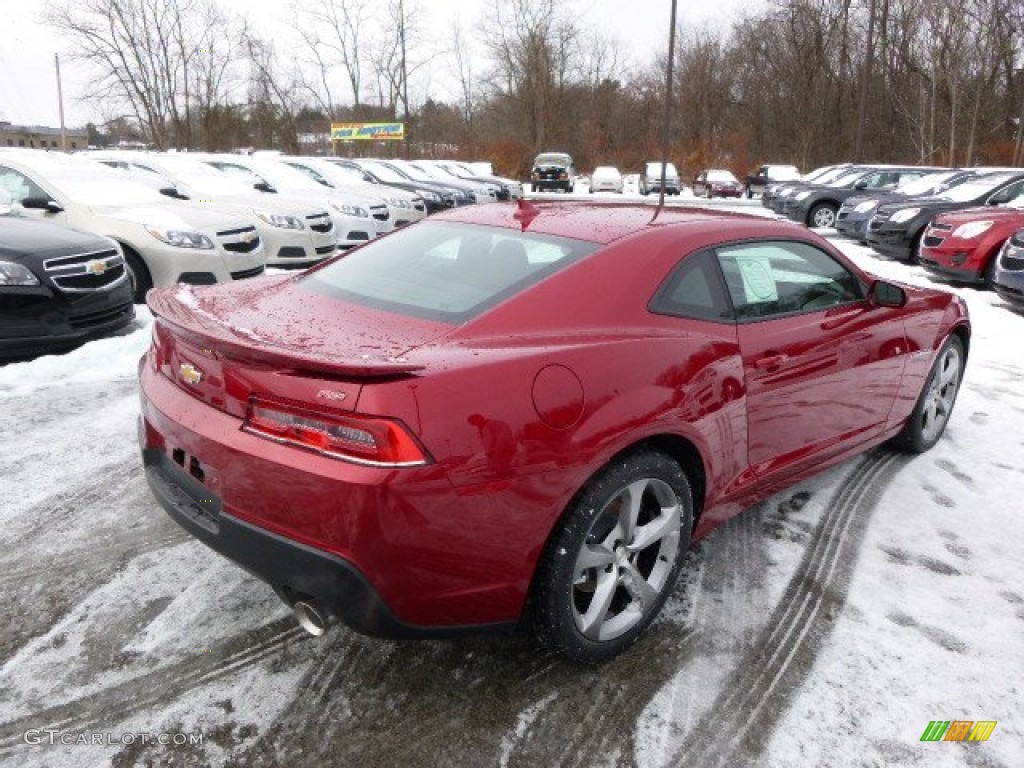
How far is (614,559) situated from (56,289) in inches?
192

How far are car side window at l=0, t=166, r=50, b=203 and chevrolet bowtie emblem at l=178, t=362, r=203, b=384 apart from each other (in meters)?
6.29

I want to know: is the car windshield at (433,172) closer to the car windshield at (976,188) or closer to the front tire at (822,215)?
the front tire at (822,215)

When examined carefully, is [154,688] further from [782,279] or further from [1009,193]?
[1009,193]

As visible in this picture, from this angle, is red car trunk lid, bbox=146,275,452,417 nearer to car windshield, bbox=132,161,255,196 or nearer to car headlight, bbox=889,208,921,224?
car windshield, bbox=132,161,255,196

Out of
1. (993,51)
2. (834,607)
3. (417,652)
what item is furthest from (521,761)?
(993,51)

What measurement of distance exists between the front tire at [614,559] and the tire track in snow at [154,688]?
0.92 meters

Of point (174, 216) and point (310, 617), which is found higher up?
point (174, 216)

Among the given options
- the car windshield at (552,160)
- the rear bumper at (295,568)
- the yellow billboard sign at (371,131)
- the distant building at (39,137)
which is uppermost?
the distant building at (39,137)

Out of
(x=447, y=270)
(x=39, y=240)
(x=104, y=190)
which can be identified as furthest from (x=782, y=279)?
(x=104, y=190)

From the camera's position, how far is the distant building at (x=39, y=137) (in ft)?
273

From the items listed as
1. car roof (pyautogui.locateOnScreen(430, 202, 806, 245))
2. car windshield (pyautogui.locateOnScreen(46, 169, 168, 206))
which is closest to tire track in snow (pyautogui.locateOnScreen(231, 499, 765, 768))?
car roof (pyautogui.locateOnScreen(430, 202, 806, 245))

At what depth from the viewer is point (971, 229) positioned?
31.3ft

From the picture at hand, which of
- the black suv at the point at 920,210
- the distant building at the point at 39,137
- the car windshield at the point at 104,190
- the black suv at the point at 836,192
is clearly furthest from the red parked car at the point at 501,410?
the distant building at the point at 39,137

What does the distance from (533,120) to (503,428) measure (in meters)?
50.0
